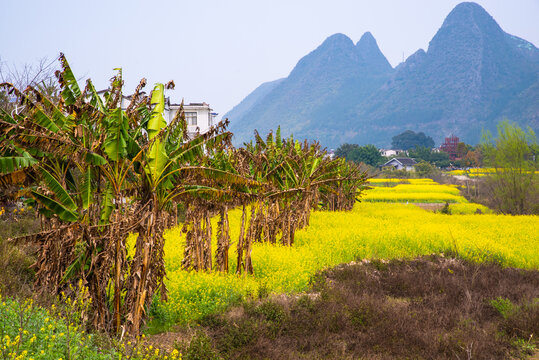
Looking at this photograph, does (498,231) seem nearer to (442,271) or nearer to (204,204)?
(442,271)

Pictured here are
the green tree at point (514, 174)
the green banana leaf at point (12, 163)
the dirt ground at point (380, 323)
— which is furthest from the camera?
the green tree at point (514, 174)

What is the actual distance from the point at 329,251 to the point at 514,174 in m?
23.7

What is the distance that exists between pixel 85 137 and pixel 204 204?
15.2 feet

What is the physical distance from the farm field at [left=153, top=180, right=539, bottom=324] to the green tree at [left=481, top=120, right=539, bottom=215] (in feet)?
24.3

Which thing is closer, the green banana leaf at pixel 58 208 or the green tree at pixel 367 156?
the green banana leaf at pixel 58 208

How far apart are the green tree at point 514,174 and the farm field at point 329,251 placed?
24.3 feet

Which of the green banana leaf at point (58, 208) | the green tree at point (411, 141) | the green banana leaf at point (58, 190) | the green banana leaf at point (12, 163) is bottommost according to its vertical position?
the green banana leaf at point (58, 208)

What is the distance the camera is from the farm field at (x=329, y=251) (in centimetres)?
924

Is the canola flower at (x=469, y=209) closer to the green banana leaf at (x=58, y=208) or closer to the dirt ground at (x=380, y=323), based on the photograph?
the dirt ground at (x=380, y=323)

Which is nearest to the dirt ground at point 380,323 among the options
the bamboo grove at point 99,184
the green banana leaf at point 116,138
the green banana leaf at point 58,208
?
the bamboo grove at point 99,184

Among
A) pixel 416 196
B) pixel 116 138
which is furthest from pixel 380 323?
pixel 416 196

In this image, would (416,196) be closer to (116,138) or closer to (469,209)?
(469,209)

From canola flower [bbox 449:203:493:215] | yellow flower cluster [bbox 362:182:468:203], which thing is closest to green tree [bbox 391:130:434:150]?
yellow flower cluster [bbox 362:182:468:203]

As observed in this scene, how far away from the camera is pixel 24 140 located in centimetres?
630
